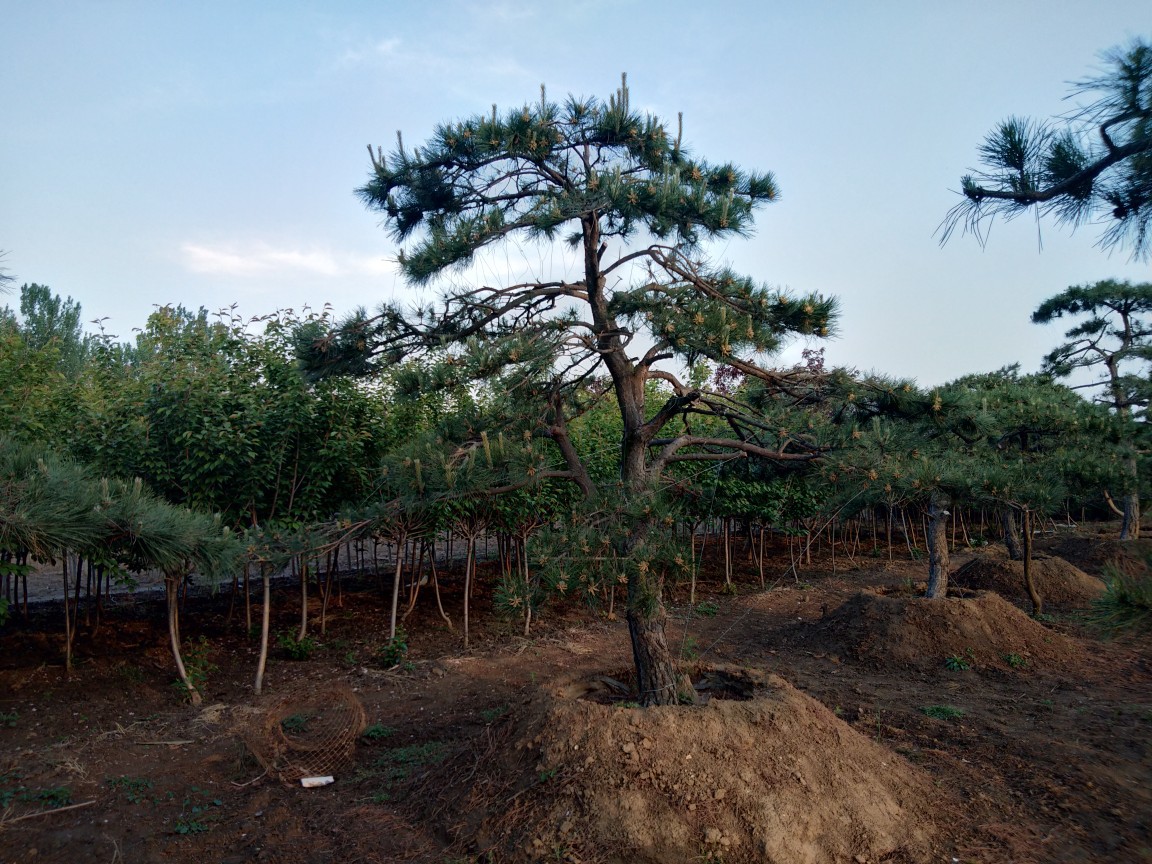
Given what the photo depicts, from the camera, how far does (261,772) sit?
5.23 m

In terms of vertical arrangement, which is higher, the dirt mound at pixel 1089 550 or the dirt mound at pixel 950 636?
the dirt mound at pixel 1089 550

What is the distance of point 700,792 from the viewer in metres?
3.93

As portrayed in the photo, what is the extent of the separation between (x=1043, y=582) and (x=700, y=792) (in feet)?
29.5

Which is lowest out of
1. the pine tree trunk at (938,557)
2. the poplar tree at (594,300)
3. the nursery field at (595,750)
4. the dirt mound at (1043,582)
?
the nursery field at (595,750)

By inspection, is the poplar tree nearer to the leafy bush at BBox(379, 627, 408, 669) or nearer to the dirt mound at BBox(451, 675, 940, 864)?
the dirt mound at BBox(451, 675, 940, 864)

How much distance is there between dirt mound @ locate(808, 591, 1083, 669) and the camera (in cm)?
777

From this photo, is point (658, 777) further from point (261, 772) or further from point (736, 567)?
point (736, 567)

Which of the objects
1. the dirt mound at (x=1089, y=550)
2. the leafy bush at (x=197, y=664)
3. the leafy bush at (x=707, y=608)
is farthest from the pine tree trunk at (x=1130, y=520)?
the leafy bush at (x=197, y=664)

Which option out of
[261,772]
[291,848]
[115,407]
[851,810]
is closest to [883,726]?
[851,810]

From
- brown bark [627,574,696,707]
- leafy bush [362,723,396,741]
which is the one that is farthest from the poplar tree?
leafy bush [362,723,396,741]

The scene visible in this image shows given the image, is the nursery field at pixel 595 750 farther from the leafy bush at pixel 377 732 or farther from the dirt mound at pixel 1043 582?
the dirt mound at pixel 1043 582

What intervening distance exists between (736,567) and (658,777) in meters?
12.0

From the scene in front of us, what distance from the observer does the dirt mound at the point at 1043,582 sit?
33.7 ft

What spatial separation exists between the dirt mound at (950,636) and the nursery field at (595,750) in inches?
1.0
